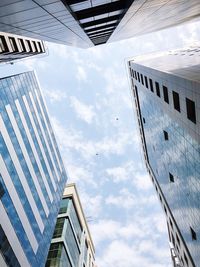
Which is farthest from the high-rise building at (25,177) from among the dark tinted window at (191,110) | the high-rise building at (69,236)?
the dark tinted window at (191,110)

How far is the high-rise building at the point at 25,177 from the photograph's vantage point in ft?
110

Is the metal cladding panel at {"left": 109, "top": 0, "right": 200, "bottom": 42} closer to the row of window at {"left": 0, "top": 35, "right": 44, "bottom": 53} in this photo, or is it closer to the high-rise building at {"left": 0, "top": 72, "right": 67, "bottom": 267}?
the row of window at {"left": 0, "top": 35, "right": 44, "bottom": 53}

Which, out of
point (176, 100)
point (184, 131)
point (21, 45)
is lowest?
point (184, 131)

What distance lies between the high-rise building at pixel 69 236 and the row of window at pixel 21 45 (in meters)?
34.1

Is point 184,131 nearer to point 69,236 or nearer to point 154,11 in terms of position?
point 154,11

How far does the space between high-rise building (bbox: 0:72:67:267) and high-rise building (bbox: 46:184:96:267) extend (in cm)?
897

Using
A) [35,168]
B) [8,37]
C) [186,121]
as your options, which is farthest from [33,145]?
[186,121]

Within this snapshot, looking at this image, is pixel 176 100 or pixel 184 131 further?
pixel 184 131

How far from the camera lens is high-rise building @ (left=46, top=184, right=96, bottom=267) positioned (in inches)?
2235

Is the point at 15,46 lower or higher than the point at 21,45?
higher

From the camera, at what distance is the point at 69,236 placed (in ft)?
220

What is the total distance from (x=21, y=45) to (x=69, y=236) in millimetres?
39712

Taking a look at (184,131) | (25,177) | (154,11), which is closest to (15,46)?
(25,177)

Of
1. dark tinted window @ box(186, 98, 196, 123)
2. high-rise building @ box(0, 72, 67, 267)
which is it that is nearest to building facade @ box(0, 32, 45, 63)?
high-rise building @ box(0, 72, 67, 267)
